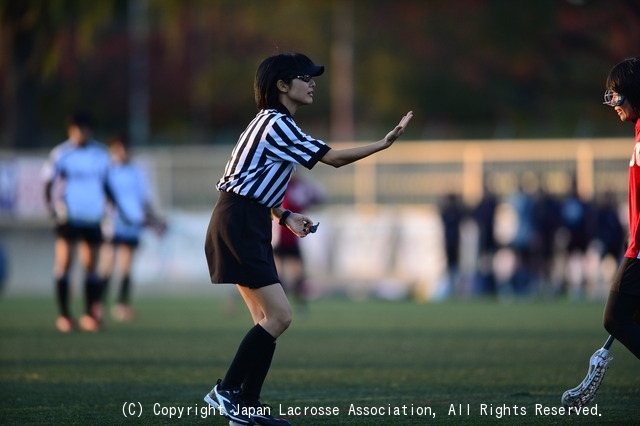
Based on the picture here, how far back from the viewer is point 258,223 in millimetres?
6926

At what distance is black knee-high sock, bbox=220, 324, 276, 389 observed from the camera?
22.6 feet

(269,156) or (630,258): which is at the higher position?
(269,156)

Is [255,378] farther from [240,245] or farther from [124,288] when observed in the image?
[124,288]

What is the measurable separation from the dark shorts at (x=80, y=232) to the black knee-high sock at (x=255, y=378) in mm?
7916

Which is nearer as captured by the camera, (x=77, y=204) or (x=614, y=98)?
(x=614, y=98)

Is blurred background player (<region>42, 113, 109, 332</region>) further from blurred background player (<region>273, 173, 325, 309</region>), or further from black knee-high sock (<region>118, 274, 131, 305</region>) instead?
blurred background player (<region>273, 173, 325, 309</region>)

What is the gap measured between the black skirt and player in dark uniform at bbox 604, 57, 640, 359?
1965mm

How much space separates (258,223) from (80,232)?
8.02m

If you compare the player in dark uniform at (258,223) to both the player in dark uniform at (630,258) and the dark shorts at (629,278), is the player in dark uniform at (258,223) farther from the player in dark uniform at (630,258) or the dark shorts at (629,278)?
the dark shorts at (629,278)

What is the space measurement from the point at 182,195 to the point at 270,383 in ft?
61.1

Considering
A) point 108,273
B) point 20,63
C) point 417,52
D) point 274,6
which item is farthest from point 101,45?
point 108,273

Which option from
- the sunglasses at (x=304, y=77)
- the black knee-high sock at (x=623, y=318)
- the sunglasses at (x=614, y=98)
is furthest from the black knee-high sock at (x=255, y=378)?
the sunglasses at (x=614, y=98)

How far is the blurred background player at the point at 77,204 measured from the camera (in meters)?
14.3

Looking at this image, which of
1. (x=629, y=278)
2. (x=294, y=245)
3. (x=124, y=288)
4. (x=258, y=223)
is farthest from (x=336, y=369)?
(x=294, y=245)
